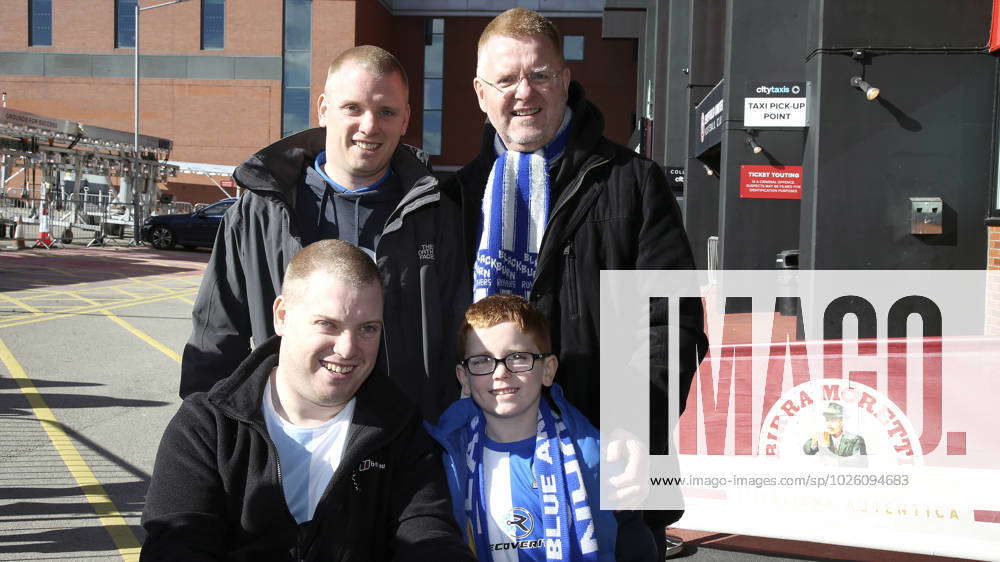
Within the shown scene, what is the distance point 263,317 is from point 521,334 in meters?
0.91

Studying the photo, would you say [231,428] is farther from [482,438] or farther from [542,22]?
[542,22]

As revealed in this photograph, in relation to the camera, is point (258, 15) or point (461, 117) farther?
point (461, 117)

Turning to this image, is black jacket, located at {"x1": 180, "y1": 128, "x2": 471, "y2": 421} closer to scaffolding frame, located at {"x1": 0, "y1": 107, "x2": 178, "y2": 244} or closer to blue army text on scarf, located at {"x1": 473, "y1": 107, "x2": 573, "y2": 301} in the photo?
blue army text on scarf, located at {"x1": 473, "y1": 107, "x2": 573, "y2": 301}

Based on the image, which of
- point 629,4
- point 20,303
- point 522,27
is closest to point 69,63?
point 629,4

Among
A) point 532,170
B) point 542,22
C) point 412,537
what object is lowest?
point 412,537

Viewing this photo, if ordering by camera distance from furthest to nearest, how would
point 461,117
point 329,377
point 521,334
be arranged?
point 461,117 → point 521,334 → point 329,377

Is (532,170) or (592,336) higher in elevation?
(532,170)

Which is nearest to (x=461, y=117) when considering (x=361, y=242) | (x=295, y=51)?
(x=295, y=51)

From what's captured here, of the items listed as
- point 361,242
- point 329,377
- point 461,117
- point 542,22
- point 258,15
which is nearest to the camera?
point 329,377

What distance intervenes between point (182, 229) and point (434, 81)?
81.5ft

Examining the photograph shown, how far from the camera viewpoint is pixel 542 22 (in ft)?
9.28

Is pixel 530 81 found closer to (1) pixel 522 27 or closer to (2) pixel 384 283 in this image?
(1) pixel 522 27

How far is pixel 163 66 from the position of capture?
149 ft

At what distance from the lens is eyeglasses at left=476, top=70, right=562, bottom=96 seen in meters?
2.81
